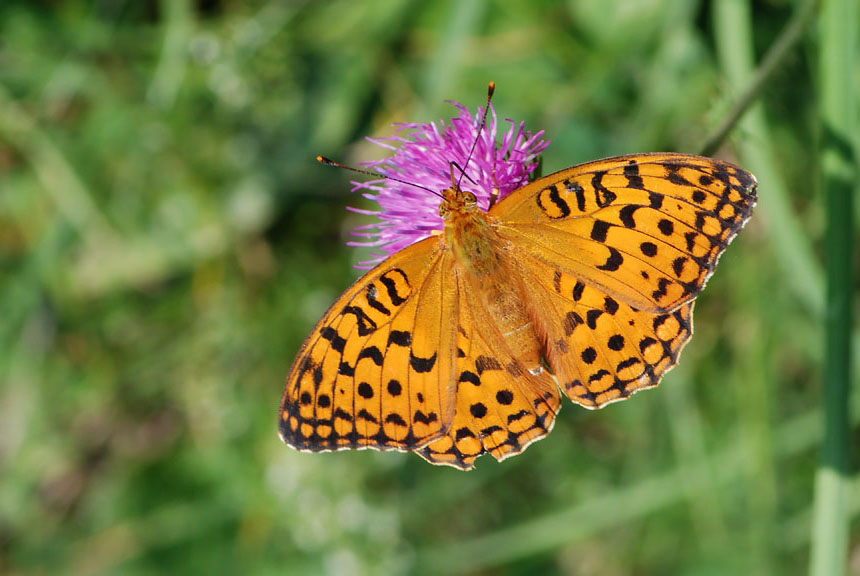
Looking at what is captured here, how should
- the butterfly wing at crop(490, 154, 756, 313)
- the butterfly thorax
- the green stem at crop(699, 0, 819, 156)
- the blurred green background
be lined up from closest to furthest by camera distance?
the butterfly wing at crop(490, 154, 756, 313) < the green stem at crop(699, 0, 819, 156) < the butterfly thorax < the blurred green background

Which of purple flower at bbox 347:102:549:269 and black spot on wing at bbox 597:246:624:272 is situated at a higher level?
purple flower at bbox 347:102:549:269

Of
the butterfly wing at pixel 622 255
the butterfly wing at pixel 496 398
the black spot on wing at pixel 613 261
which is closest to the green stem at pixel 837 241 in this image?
the butterfly wing at pixel 622 255

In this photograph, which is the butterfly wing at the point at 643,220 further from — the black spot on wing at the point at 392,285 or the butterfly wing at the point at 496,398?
the black spot on wing at the point at 392,285

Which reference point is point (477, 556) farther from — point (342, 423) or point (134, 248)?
point (134, 248)

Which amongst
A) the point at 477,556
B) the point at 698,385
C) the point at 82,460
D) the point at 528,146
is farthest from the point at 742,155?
the point at 82,460

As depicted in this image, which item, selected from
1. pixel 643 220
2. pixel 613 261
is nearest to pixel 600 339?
pixel 613 261

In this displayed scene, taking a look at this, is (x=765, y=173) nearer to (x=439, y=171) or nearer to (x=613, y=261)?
(x=613, y=261)

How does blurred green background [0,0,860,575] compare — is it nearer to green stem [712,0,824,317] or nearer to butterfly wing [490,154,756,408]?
green stem [712,0,824,317]

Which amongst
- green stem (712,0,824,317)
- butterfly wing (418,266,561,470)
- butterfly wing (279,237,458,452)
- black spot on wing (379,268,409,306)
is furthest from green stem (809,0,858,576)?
black spot on wing (379,268,409,306)
